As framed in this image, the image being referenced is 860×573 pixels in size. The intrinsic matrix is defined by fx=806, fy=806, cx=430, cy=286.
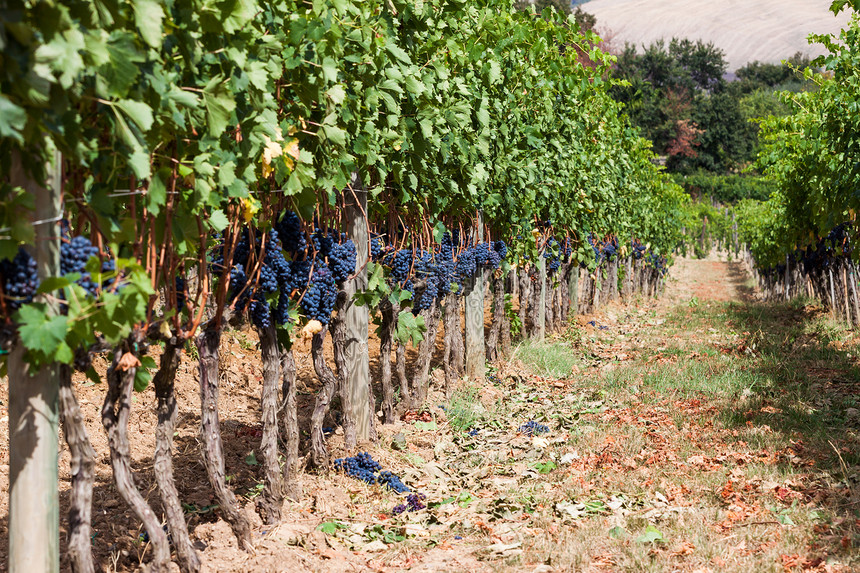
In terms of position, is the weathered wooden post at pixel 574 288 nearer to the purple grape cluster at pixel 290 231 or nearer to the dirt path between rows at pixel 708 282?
the dirt path between rows at pixel 708 282

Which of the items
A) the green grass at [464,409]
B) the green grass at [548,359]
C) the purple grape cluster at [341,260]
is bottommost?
the green grass at [464,409]

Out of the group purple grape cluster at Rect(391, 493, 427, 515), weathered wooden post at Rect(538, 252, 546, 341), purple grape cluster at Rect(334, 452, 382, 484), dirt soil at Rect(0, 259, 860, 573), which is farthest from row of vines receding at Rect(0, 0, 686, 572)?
weathered wooden post at Rect(538, 252, 546, 341)

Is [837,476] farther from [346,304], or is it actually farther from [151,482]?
[151,482]

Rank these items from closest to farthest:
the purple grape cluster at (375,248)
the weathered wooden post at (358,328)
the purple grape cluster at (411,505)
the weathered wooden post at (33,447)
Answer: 1. the weathered wooden post at (33,447)
2. the purple grape cluster at (411,505)
3. the weathered wooden post at (358,328)
4. the purple grape cluster at (375,248)

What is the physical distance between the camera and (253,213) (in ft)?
13.6

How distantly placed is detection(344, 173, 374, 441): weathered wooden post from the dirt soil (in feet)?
0.87

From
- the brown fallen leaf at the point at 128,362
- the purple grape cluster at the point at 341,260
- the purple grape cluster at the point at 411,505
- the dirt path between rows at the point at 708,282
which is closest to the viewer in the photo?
the brown fallen leaf at the point at 128,362

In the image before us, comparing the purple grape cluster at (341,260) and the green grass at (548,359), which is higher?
the purple grape cluster at (341,260)

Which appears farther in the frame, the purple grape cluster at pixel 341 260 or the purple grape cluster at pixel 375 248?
the purple grape cluster at pixel 375 248

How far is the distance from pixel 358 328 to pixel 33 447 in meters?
3.55

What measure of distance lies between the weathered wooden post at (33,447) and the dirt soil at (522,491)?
1.20m

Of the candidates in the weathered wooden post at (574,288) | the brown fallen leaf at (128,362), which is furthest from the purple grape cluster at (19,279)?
the weathered wooden post at (574,288)

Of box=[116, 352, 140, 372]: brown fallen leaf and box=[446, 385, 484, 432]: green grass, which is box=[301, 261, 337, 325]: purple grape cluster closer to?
box=[116, 352, 140, 372]: brown fallen leaf

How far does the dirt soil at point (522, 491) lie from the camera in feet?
14.4
